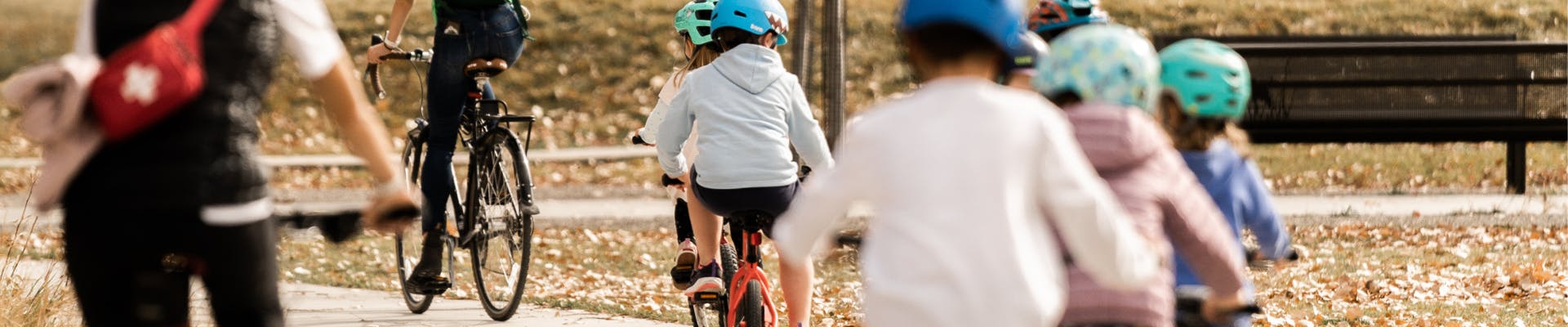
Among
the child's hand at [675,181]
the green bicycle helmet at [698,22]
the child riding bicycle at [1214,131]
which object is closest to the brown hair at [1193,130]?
the child riding bicycle at [1214,131]

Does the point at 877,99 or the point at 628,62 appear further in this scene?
the point at 628,62

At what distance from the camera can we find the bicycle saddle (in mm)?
7598

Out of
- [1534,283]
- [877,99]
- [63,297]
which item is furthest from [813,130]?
[877,99]

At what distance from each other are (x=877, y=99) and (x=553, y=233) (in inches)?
387

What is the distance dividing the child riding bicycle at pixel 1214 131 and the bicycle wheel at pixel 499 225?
3.89 meters

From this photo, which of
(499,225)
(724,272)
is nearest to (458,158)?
→ (499,225)

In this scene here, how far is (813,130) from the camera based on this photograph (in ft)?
21.1

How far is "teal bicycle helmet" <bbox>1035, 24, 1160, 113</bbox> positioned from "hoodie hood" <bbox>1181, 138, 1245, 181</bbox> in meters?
0.40

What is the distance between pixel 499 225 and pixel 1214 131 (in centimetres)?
432

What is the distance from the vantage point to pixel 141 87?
3355 mm

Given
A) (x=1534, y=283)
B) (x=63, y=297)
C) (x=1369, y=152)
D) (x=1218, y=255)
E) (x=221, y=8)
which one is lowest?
(x=1369, y=152)

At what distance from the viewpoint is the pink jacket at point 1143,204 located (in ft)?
12.0

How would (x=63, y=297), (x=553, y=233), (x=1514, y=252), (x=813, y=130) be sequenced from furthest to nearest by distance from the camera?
(x=553, y=233) < (x=1514, y=252) < (x=63, y=297) < (x=813, y=130)

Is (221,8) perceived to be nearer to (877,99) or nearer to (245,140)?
(245,140)
